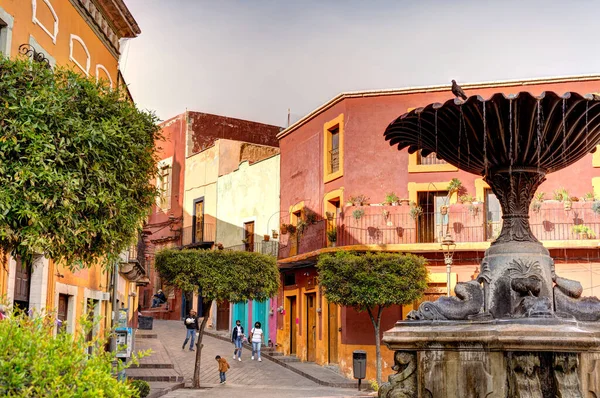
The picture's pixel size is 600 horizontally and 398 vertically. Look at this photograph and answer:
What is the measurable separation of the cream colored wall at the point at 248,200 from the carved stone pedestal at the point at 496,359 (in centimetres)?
2588

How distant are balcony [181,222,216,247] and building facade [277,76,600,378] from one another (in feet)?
25.4

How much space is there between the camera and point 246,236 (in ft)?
118

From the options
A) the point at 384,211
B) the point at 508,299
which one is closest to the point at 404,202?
the point at 384,211

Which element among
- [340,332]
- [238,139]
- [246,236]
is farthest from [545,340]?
[238,139]

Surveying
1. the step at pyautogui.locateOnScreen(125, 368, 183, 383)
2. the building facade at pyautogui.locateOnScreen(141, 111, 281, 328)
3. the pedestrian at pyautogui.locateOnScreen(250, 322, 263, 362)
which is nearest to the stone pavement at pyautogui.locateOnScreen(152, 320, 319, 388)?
the pedestrian at pyautogui.locateOnScreen(250, 322, 263, 362)

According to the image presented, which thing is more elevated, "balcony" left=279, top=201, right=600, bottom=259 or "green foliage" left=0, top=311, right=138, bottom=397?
"balcony" left=279, top=201, right=600, bottom=259

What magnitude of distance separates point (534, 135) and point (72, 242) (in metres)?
5.88

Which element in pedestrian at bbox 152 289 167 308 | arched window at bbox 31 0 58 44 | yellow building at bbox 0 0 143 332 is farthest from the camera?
pedestrian at bbox 152 289 167 308

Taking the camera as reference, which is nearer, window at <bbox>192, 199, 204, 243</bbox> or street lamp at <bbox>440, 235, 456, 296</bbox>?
street lamp at <bbox>440, 235, 456, 296</bbox>

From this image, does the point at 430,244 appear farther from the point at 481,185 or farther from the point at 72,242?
the point at 72,242

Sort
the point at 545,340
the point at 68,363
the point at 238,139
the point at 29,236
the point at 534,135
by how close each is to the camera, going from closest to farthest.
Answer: the point at 68,363
the point at 545,340
the point at 534,135
the point at 29,236
the point at 238,139

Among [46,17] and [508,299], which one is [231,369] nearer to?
[46,17]

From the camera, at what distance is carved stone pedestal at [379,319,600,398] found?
23.6 feet

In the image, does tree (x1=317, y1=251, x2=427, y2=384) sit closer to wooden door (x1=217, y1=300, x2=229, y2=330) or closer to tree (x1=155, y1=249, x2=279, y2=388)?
tree (x1=155, y1=249, x2=279, y2=388)
